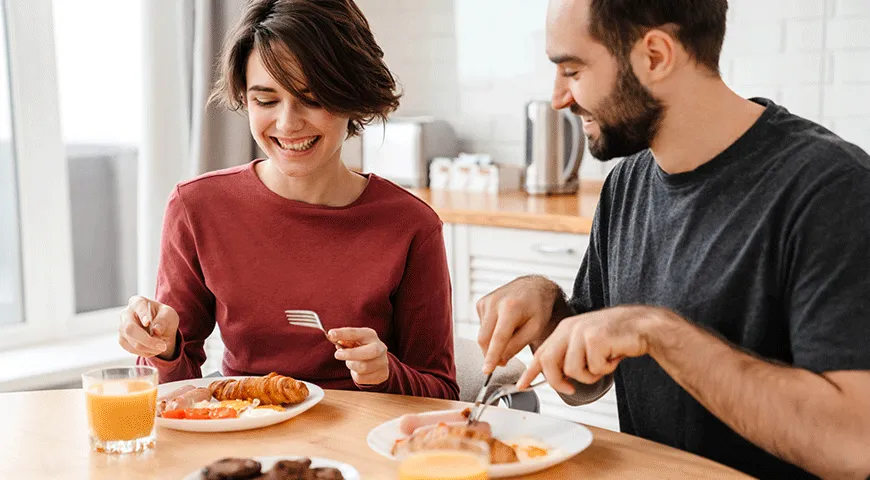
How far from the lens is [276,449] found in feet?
4.51

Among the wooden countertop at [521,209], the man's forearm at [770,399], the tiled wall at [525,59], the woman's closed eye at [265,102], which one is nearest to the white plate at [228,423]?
the man's forearm at [770,399]

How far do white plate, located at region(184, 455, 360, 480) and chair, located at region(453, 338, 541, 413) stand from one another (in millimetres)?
697

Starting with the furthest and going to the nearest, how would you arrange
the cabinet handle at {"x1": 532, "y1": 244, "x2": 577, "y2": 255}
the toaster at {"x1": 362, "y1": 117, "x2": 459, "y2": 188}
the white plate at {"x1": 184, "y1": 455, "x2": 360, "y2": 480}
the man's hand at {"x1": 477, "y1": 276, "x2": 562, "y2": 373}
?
1. the toaster at {"x1": 362, "y1": 117, "x2": 459, "y2": 188}
2. the cabinet handle at {"x1": 532, "y1": 244, "x2": 577, "y2": 255}
3. the man's hand at {"x1": 477, "y1": 276, "x2": 562, "y2": 373}
4. the white plate at {"x1": 184, "y1": 455, "x2": 360, "y2": 480}

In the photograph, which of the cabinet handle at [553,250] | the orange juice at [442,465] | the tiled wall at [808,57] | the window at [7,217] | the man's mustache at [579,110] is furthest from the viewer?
the window at [7,217]

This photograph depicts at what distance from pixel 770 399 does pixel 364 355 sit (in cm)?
59

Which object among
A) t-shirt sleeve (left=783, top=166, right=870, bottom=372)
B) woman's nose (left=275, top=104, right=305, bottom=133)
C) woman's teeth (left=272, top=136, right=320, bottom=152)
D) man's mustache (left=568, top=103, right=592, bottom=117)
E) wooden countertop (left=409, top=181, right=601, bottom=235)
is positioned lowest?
wooden countertop (left=409, top=181, right=601, bottom=235)

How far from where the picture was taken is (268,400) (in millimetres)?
1542

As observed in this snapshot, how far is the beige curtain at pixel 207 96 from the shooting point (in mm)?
3457

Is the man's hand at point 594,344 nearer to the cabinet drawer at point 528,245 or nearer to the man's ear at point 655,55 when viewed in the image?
the man's ear at point 655,55

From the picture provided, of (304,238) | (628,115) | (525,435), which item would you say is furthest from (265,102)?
(525,435)

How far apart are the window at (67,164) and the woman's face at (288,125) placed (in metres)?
1.73

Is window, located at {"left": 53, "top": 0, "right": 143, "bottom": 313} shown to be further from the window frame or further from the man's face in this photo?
the man's face

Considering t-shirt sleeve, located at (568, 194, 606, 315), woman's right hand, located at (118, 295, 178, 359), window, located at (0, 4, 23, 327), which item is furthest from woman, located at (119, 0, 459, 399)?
window, located at (0, 4, 23, 327)

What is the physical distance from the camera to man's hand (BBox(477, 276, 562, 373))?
1462 mm
